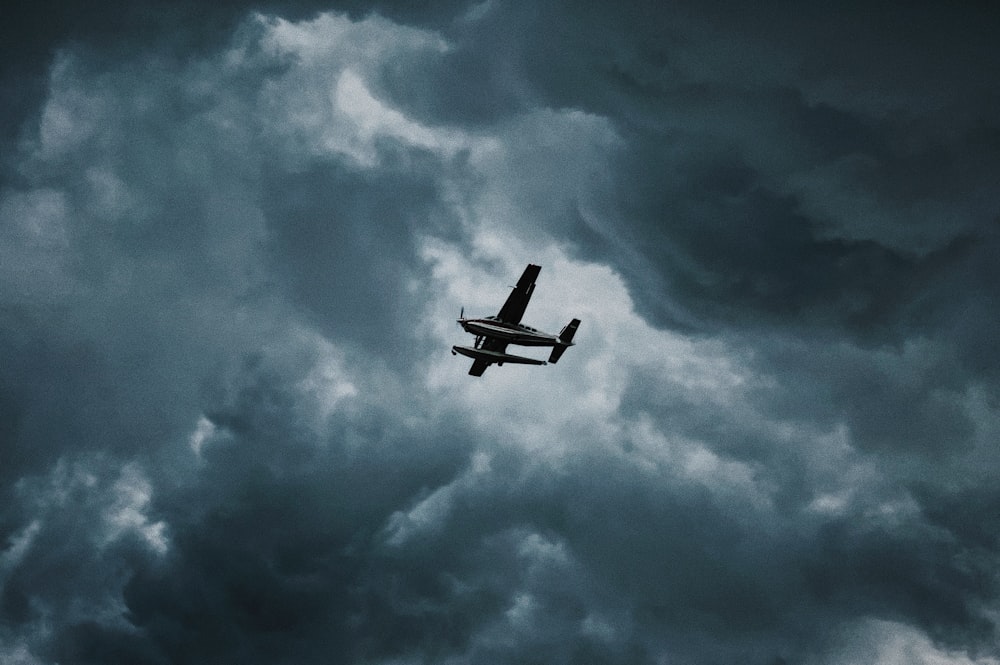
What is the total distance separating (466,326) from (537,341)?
15802 millimetres

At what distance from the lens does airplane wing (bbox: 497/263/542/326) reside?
183 meters

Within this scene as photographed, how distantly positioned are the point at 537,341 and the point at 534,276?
15.4 meters

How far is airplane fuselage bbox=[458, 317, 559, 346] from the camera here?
186375 millimetres

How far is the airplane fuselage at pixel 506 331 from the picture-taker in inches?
7338

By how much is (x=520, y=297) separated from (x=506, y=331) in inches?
304

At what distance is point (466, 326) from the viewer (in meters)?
187

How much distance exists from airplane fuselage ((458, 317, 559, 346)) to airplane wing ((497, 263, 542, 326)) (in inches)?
63.0

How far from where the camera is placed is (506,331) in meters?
187

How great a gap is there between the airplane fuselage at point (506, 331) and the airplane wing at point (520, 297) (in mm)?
1601

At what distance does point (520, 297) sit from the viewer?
607ft

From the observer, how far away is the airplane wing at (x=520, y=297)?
601 ft

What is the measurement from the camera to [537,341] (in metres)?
192

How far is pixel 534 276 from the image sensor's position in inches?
7239

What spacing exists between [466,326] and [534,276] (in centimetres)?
1715
